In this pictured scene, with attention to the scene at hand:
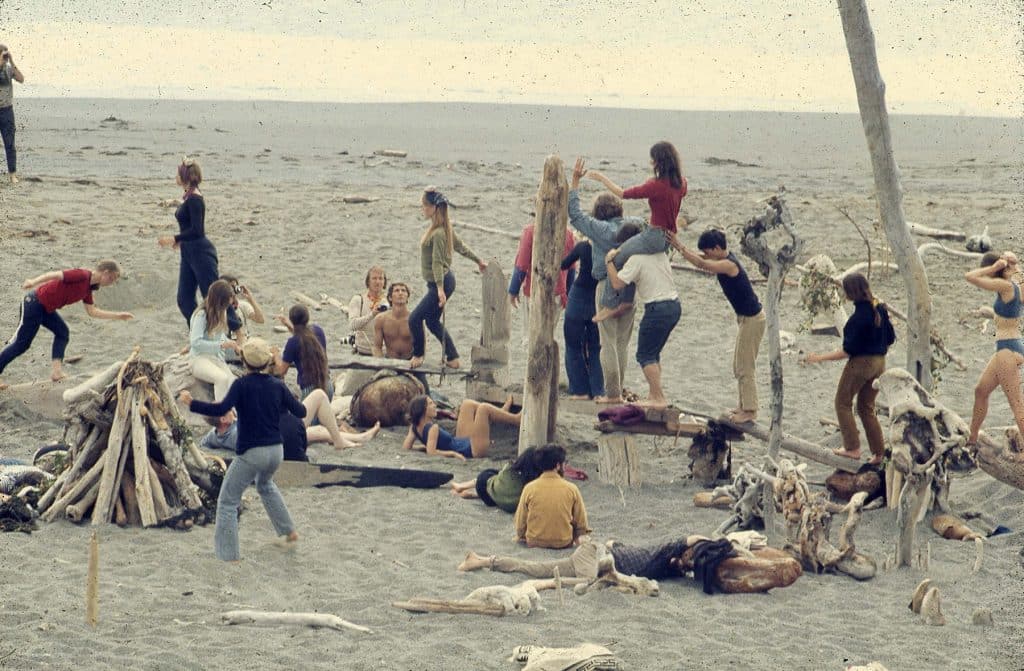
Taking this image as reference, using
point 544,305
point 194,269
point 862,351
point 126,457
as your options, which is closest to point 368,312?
point 194,269

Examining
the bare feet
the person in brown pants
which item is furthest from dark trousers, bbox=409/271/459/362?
the bare feet

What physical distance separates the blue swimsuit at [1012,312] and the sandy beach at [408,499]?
126 cm

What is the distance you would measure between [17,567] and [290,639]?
229 centimetres

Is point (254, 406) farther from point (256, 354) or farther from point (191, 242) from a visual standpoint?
point (191, 242)

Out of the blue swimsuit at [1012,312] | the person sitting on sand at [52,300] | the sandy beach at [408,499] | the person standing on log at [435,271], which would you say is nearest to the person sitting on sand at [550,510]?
the sandy beach at [408,499]

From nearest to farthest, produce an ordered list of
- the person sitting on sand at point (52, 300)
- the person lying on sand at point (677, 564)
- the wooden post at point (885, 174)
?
the person lying on sand at point (677, 564) < the wooden post at point (885, 174) < the person sitting on sand at point (52, 300)

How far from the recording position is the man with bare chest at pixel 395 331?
48.6 ft

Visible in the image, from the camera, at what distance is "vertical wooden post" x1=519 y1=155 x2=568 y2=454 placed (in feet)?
41.7

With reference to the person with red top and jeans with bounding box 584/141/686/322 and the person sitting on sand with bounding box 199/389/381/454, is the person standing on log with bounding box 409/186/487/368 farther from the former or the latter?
the person with red top and jeans with bounding box 584/141/686/322

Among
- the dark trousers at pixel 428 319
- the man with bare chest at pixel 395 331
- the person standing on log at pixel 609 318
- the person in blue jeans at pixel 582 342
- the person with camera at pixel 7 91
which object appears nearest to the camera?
the person standing on log at pixel 609 318

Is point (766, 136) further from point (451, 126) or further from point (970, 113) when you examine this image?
point (970, 113)

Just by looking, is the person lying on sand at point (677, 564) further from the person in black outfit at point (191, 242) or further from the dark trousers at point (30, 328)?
the dark trousers at point (30, 328)

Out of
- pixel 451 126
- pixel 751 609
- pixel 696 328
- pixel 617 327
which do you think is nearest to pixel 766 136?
pixel 451 126

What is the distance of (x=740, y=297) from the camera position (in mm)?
12281
